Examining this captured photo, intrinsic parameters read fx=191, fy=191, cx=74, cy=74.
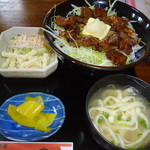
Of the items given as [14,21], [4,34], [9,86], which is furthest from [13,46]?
[14,21]

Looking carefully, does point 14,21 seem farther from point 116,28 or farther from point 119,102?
point 119,102

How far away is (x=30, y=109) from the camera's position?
1.54 meters

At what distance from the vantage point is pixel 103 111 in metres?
1.48

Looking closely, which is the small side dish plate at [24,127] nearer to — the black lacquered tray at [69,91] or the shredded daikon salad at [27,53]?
→ the black lacquered tray at [69,91]

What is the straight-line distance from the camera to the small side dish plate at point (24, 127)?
1507 millimetres

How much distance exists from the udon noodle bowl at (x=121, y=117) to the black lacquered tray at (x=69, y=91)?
8.1 inches

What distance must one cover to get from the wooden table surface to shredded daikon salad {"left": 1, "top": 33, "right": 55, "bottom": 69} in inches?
17.8

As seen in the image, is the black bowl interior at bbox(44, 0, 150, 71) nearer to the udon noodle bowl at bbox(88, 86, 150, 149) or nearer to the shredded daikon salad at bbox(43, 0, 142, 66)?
the shredded daikon salad at bbox(43, 0, 142, 66)

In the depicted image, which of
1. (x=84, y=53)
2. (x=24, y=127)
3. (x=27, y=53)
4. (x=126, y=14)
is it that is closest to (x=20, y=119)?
(x=24, y=127)


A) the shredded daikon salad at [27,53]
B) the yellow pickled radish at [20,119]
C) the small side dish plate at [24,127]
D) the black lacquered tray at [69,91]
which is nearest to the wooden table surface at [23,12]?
the shredded daikon salad at [27,53]

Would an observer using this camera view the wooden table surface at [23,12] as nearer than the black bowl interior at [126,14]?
No

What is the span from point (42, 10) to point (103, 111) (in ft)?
6.43

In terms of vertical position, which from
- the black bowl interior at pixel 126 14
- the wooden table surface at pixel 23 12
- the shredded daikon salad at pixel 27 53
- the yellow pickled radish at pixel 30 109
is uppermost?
the black bowl interior at pixel 126 14

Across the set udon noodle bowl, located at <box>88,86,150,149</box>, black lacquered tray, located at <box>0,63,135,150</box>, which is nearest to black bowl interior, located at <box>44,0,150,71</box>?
black lacquered tray, located at <box>0,63,135,150</box>
